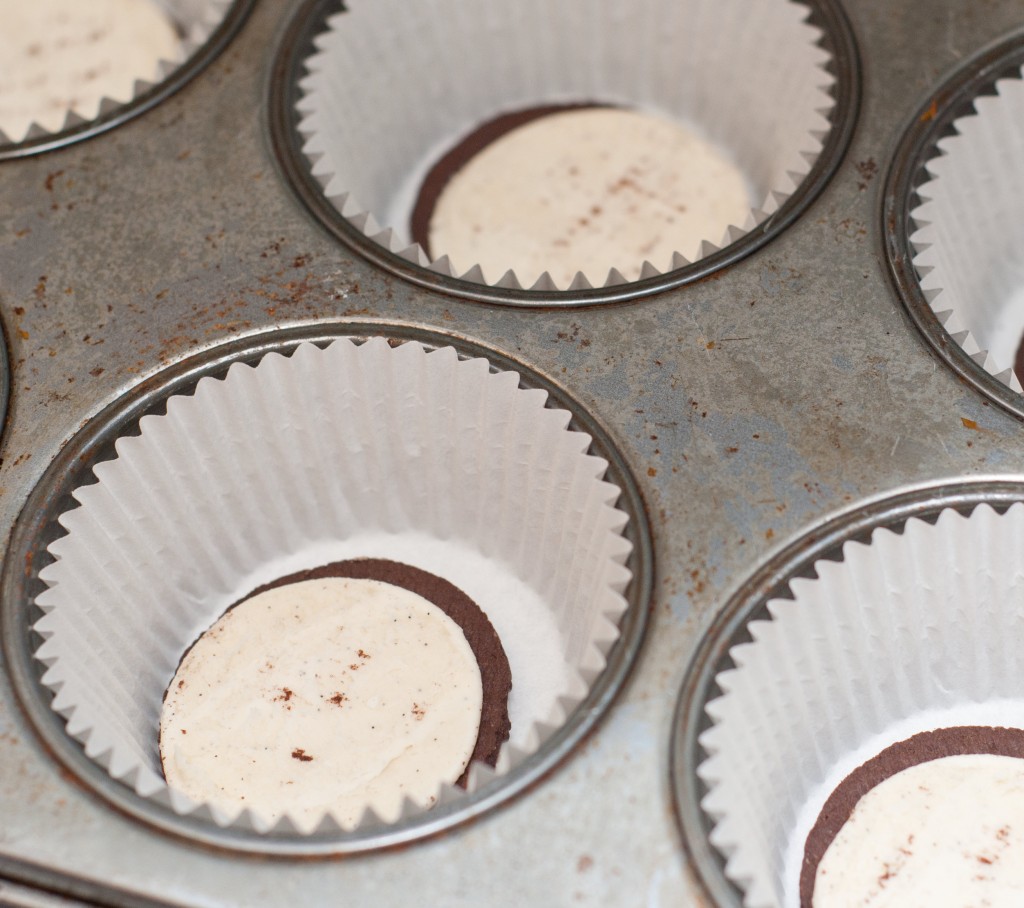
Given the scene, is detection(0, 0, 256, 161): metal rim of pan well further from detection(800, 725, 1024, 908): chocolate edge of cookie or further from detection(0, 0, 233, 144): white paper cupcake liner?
detection(800, 725, 1024, 908): chocolate edge of cookie

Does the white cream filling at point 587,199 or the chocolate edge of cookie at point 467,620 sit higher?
the white cream filling at point 587,199

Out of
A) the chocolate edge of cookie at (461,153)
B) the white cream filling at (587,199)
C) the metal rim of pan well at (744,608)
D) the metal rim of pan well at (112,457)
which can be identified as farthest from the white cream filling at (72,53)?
the metal rim of pan well at (744,608)

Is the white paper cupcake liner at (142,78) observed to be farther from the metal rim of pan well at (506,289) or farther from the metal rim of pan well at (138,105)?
the metal rim of pan well at (506,289)

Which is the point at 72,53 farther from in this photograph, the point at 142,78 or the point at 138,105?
the point at 138,105

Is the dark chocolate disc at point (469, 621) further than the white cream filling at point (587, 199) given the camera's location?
No

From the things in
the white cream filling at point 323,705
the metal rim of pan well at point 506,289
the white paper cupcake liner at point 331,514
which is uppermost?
the metal rim of pan well at point 506,289

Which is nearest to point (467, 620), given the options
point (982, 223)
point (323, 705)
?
point (323, 705)

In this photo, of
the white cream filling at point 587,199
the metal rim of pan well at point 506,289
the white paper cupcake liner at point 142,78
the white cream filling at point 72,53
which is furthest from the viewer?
the white cream filling at point 72,53
